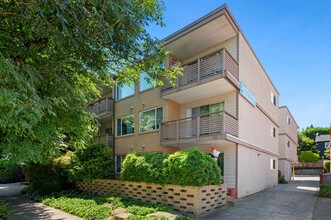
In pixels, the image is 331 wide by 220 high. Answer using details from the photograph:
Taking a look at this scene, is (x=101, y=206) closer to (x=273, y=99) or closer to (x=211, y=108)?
(x=211, y=108)

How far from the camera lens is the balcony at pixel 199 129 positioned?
12.2 metres

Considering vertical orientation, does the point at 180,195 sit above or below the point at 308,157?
above

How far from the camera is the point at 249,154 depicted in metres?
15.0

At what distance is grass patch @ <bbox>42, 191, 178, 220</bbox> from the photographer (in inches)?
383

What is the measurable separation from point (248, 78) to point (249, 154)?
473cm

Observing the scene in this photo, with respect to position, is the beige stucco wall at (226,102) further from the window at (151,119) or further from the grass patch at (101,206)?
the grass patch at (101,206)

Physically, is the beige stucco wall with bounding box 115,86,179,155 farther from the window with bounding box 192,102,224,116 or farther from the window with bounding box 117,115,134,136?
the window with bounding box 192,102,224,116

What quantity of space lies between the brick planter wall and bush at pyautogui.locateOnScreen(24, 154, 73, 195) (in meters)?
4.37

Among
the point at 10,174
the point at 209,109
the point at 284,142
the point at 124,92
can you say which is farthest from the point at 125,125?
the point at 284,142

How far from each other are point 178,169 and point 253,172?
745cm

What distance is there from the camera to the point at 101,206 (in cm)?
1073

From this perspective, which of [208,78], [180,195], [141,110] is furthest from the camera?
[141,110]

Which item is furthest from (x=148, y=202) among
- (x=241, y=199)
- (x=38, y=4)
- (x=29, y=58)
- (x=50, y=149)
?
(x=38, y=4)

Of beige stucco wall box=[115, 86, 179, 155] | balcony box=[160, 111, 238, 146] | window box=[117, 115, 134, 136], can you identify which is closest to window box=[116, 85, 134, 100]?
beige stucco wall box=[115, 86, 179, 155]
